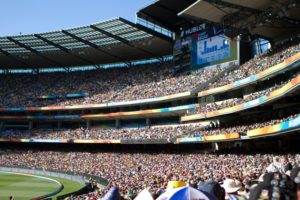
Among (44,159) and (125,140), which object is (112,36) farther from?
(44,159)

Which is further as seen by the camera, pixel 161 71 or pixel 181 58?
pixel 161 71

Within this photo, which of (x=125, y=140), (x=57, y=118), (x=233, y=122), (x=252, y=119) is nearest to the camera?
(x=252, y=119)

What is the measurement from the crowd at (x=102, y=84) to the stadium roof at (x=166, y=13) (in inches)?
271

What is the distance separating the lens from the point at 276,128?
24.4 m

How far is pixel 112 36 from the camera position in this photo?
178 ft

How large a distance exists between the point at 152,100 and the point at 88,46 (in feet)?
51.5

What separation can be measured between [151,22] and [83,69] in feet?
77.9

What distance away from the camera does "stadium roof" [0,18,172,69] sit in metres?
52.4

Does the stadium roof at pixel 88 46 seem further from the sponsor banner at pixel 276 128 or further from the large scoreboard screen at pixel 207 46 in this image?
the sponsor banner at pixel 276 128

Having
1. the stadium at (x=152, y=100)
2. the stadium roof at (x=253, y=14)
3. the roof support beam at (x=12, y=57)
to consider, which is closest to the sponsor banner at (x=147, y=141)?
the stadium at (x=152, y=100)

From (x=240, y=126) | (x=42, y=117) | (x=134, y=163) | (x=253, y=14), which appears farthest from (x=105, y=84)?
(x=240, y=126)

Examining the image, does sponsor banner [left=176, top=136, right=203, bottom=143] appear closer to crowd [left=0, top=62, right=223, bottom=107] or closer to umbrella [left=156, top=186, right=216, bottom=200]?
crowd [left=0, top=62, right=223, bottom=107]

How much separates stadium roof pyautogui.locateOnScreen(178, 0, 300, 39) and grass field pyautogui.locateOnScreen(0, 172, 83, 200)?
19.4m

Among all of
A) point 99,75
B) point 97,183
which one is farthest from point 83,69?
point 97,183
